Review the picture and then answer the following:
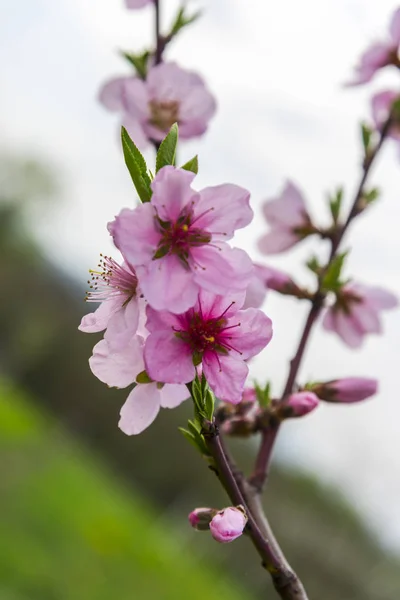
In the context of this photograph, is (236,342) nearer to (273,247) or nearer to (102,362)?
(102,362)

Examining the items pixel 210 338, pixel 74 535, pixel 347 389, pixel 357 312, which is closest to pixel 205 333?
pixel 210 338

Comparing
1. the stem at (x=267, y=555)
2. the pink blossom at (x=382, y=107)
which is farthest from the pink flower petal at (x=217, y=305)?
the pink blossom at (x=382, y=107)

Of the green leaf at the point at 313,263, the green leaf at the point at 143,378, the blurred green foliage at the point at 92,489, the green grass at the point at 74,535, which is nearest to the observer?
the green leaf at the point at 143,378

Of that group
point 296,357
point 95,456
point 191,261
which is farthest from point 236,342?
point 95,456

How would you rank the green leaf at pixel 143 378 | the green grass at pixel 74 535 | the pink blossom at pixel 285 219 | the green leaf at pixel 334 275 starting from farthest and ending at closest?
1. the green grass at pixel 74 535
2. the pink blossom at pixel 285 219
3. the green leaf at pixel 334 275
4. the green leaf at pixel 143 378

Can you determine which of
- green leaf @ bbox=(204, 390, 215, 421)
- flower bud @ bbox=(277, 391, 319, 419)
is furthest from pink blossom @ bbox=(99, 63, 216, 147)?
green leaf @ bbox=(204, 390, 215, 421)

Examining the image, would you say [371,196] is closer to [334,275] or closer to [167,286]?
[334,275]

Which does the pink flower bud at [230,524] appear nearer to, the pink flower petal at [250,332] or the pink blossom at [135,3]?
the pink flower petal at [250,332]
